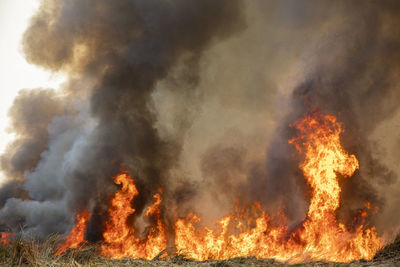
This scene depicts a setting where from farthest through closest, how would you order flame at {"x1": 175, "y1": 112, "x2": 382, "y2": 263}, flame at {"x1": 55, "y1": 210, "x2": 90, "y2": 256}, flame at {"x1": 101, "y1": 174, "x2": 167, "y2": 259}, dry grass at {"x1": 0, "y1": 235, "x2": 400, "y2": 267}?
flame at {"x1": 101, "y1": 174, "x2": 167, "y2": 259} → flame at {"x1": 55, "y1": 210, "x2": 90, "y2": 256} → flame at {"x1": 175, "y1": 112, "x2": 382, "y2": 263} → dry grass at {"x1": 0, "y1": 235, "x2": 400, "y2": 267}

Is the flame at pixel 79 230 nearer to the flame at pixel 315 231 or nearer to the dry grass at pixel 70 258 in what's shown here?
the flame at pixel 315 231

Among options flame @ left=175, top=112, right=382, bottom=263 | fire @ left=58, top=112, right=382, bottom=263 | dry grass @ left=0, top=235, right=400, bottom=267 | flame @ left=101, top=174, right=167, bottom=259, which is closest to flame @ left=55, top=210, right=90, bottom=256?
fire @ left=58, top=112, right=382, bottom=263

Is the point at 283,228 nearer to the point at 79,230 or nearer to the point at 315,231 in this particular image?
the point at 315,231

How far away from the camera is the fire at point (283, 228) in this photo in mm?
10258

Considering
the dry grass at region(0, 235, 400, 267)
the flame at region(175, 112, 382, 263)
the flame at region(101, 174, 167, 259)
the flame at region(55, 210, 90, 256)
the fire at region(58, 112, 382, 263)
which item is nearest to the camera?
the dry grass at region(0, 235, 400, 267)

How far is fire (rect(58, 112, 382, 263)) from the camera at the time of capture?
33.7 ft

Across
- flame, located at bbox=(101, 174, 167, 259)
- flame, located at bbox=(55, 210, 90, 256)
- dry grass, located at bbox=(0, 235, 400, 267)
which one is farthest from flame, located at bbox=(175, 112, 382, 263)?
flame, located at bbox=(55, 210, 90, 256)

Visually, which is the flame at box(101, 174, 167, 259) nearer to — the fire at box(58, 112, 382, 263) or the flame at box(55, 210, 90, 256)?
the fire at box(58, 112, 382, 263)

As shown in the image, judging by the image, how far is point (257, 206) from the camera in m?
15.3

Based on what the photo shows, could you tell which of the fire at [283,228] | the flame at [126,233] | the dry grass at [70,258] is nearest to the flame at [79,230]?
the fire at [283,228]

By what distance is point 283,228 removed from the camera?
1259 centimetres

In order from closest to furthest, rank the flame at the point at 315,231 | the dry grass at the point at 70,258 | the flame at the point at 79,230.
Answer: the dry grass at the point at 70,258 < the flame at the point at 315,231 < the flame at the point at 79,230

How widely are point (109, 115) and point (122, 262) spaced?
11535 mm

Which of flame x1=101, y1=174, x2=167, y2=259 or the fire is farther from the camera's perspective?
flame x1=101, y1=174, x2=167, y2=259
